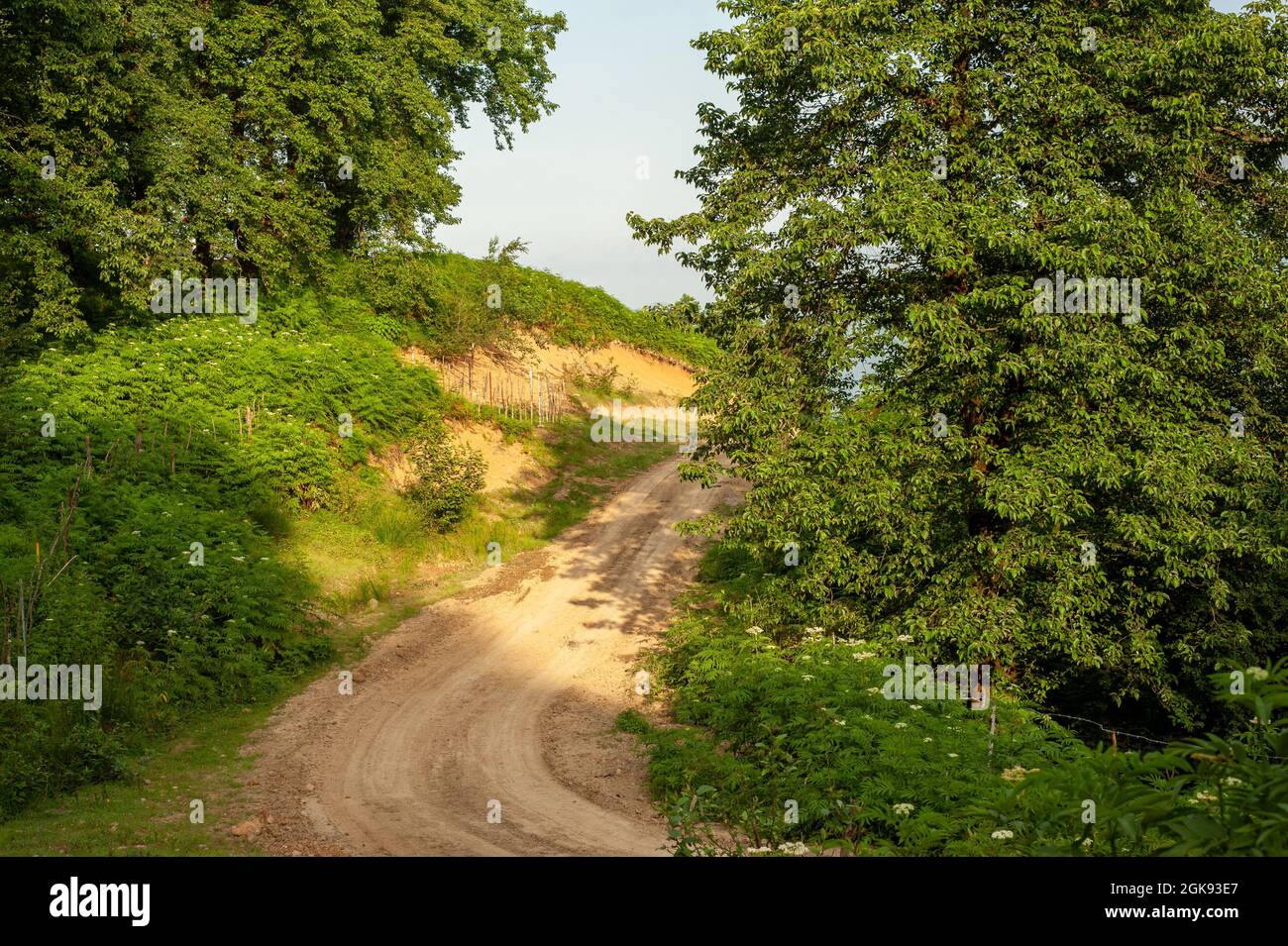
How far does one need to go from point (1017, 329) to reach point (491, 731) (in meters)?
11.4

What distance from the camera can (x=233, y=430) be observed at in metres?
22.3

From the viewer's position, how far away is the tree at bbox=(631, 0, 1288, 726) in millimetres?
13828

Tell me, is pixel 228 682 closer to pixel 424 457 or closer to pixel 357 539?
pixel 357 539

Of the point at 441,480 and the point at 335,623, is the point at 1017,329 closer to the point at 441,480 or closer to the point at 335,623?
the point at 335,623

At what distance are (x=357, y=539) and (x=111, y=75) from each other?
12.7 m

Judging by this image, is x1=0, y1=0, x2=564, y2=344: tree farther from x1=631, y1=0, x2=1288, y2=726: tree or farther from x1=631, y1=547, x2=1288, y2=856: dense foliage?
x1=631, y1=547, x2=1288, y2=856: dense foliage

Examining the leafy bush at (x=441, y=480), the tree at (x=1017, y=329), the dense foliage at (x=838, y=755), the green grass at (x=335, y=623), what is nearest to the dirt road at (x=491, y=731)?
the green grass at (x=335, y=623)

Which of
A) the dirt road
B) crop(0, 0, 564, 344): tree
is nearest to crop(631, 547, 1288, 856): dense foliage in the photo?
the dirt road

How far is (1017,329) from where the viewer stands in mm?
14109

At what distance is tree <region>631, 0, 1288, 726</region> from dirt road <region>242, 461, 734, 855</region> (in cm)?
491

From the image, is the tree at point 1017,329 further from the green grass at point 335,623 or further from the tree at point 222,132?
the tree at point 222,132

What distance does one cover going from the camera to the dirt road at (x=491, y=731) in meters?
11.5

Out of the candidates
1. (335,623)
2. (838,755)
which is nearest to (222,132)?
(335,623)

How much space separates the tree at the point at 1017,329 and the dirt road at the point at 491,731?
491cm
